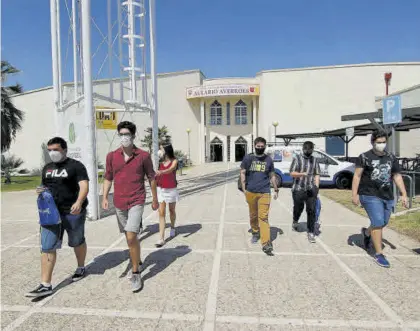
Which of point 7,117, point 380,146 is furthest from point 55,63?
point 7,117

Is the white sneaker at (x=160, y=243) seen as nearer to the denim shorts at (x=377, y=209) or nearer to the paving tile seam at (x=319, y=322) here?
the paving tile seam at (x=319, y=322)

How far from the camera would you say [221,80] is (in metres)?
37.9

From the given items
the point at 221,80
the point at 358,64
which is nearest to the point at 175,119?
the point at 221,80

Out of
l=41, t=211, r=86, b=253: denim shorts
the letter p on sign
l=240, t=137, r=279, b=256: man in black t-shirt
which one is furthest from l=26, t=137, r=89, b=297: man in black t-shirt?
the letter p on sign

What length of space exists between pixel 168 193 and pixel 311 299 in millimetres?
3087

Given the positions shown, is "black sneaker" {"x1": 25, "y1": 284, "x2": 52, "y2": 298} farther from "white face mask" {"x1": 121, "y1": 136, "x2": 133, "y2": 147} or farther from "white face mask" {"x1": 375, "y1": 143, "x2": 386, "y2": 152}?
"white face mask" {"x1": 375, "y1": 143, "x2": 386, "y2": 152}

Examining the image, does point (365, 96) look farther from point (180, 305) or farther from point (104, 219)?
point (180, 305)

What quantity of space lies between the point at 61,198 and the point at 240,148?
3611 centimetres

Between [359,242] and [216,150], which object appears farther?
[216,150]

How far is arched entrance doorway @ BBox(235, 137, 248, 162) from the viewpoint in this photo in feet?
129

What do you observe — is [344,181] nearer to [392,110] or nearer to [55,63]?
[392,110]

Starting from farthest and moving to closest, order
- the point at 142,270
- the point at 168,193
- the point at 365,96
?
the point at 365,96
the point at 168,193
the point at 142,270

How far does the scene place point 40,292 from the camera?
3.67m

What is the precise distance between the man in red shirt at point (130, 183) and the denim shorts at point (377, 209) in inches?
116
